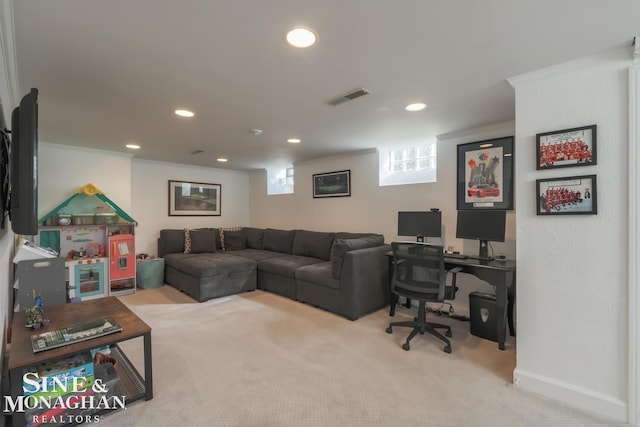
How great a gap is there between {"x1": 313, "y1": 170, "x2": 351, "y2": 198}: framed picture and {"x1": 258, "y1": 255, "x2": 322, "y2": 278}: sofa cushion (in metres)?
1.16

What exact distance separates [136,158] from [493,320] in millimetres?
5593

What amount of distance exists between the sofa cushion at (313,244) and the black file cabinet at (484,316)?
221cm

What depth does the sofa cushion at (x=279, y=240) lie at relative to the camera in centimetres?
533

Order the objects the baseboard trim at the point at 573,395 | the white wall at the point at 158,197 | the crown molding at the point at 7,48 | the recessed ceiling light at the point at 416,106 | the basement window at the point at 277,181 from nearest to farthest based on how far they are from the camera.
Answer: the crown molding at the point at 7,48
the baseboard trim at the point at 573,395
the recessed ceiling light at the point at 416,106
the white wall at the point at 158,197
the basement window at the point at 277,181

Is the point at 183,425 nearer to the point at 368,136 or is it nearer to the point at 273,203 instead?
the point at 368,136

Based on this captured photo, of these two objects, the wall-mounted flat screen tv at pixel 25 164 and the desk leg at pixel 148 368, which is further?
the desk leg at pixel 148 368

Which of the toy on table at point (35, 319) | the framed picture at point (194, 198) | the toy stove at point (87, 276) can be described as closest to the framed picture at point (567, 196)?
the toy on table at point (35, 319)

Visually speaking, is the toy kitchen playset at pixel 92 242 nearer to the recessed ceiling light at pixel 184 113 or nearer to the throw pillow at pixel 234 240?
the throw pillow at pixel 234 240

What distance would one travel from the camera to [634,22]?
1463mm

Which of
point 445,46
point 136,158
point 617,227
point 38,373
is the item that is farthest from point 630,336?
point 136,158

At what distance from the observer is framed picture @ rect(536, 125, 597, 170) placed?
1821 mm

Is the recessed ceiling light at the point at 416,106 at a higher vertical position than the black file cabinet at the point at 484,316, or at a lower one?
higher

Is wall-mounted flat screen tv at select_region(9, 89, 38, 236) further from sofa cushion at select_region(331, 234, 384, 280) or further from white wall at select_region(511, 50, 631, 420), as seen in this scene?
white wall at select_region(511, 50, 631, 420)

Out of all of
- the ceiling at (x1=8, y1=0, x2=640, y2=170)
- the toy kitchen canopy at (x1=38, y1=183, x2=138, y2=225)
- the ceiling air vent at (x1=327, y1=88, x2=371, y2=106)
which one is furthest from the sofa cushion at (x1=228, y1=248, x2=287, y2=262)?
the ceiling air vent at (x1=327, y1=88, x2=371, y2=106)
